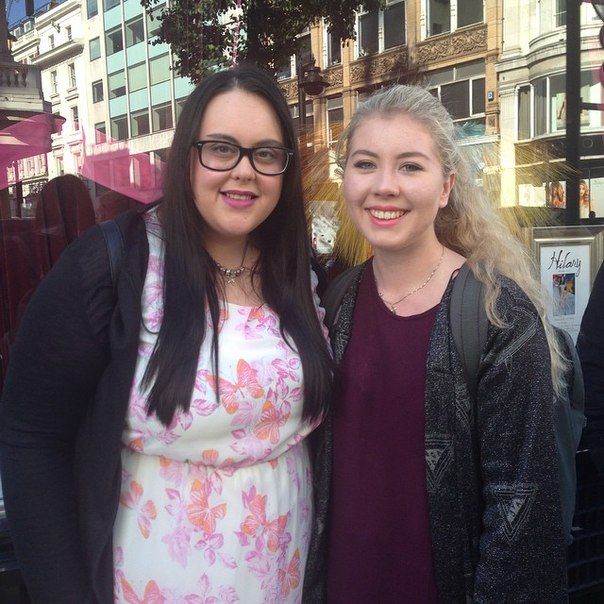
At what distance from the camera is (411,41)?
2.62m

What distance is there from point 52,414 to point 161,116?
1.30m

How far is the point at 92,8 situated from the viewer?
2232 mm

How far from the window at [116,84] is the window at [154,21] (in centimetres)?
18

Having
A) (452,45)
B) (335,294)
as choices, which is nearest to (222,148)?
(335,294)

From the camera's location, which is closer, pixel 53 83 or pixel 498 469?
pixel 498 469

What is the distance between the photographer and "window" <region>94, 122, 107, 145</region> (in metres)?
2.23

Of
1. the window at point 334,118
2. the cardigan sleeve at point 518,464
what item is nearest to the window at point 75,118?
the window at point 334,118

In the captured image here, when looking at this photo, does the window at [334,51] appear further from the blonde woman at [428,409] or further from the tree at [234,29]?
the blonde woman at [428,409]

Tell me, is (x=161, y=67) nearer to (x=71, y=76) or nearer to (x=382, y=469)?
(x=71, y=76)

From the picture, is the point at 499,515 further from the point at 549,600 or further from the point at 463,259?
the point at 463,259

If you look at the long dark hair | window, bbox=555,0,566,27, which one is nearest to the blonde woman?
the long dark hair

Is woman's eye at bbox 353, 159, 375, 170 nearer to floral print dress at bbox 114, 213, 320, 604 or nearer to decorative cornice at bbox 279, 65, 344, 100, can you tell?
floral print dress at bbox 114, 213, 320, 604

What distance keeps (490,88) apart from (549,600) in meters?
2.01

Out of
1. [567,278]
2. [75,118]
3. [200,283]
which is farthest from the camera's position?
[567,278]
